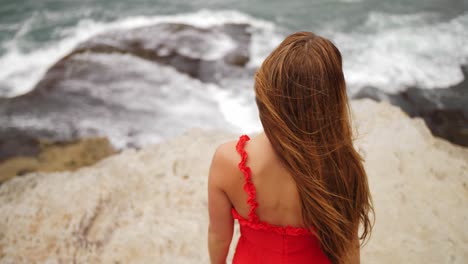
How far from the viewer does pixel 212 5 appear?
8.32 metres

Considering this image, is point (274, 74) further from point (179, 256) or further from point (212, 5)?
point (212, 5)

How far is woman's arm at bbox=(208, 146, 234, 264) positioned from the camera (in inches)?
55.3

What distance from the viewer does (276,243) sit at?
154 cm

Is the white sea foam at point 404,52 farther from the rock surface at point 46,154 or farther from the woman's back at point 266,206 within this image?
the woman's back at point 266,206

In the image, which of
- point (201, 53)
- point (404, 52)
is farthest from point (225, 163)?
point (404, 52)

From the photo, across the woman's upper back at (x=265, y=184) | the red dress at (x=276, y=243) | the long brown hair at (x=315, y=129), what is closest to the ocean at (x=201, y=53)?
the red dress at (x=276, y=243)

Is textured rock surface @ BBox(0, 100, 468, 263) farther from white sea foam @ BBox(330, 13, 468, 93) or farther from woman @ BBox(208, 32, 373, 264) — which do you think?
white sea foam @ BBox(330, 13, 468, 93)

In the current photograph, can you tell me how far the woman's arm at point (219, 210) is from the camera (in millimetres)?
1404

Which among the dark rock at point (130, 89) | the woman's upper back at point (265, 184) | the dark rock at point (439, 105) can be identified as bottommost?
the dark rock at point (130, 89)

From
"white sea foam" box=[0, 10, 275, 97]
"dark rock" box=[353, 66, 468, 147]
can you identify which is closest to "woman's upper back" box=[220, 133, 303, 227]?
"dark rock" box=[353, 66, 468, 147]

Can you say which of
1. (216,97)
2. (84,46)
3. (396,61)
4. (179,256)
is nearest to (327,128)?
(179,256)

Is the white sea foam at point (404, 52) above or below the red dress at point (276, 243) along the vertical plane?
below

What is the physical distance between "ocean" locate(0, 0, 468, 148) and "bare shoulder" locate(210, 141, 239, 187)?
2810mm

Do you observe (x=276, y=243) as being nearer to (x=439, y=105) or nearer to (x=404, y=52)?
(x=439, y=105)
